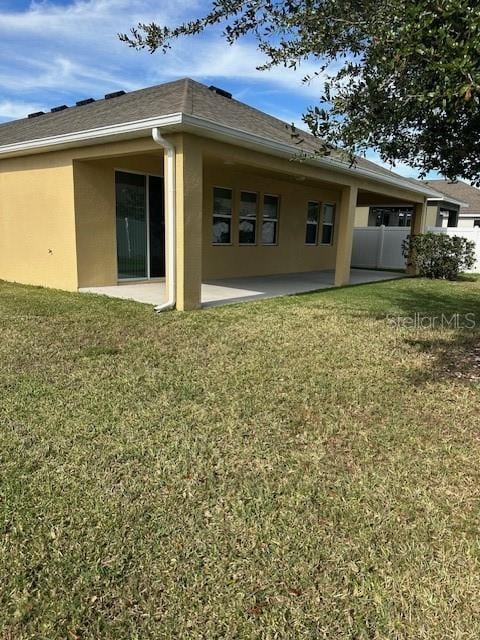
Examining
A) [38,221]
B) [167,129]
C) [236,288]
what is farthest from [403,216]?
[167,129]

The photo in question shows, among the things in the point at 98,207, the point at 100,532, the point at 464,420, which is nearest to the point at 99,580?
the point at 100,532

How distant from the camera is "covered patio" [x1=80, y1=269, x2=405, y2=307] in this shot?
9.67 m

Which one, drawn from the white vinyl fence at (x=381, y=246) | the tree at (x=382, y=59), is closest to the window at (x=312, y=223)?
the white vinyl fence at (x=381, y=246)

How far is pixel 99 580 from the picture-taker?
2230 mm

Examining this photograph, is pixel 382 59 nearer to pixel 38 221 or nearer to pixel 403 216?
pixel 38 221

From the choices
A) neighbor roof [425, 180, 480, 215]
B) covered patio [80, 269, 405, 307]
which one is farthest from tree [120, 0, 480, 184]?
neighbor roof [425, 180, 480, 215]

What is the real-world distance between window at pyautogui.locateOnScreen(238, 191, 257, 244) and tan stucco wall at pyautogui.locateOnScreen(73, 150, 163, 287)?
137 inches

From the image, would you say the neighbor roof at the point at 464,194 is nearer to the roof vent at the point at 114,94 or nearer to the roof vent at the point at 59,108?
the roof vent at the point at 114,94

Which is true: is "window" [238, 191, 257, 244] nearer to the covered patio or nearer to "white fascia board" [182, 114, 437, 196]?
the covered patio

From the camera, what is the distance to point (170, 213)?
8.10 m

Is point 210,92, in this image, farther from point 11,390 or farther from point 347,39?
point 11,390

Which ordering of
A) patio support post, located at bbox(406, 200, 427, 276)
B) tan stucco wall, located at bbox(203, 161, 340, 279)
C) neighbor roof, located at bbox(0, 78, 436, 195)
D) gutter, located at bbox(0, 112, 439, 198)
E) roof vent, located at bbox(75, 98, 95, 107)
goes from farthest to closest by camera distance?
patio support post, located at bbox(406, 200, 427, 276)
roof vent, located at bbox(75, 98, 95, 107)
tan stucco wall, located at bbox(203, 161, 340, 279)
neighbor roof, located at bbox(0, 78, 436, 195)
gutter, located at bbox(0, 112, 439, 198)

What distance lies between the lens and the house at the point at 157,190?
814 centimetres

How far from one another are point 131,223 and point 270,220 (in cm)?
525
